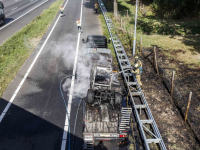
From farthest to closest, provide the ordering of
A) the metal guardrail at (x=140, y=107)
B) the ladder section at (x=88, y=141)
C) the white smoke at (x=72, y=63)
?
the white smoke at (x=72, y=63), the metal guardrail at (x=140, y=107), the ladder section at (x=88, y=141)

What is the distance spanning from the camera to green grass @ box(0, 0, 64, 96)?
48.2ft

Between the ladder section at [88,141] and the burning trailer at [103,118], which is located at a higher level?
the burning trailer at [103,118]

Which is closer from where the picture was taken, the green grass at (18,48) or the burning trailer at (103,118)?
the burning trailer at (103,118)

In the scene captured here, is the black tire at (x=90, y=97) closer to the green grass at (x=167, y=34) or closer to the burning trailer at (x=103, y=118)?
the burning trailer at (x=103, y=118)

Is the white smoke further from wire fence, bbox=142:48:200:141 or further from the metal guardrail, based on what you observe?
wire fence, bbox=142:48:200:141

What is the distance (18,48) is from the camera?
18719 millimetres

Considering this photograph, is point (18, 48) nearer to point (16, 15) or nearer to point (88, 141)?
point (88, 141)

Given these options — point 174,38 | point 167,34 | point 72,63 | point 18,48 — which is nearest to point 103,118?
point 72,63

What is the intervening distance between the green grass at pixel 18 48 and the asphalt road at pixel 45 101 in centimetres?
61

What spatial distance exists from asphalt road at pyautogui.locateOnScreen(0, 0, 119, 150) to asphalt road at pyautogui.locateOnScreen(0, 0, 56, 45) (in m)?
6.87

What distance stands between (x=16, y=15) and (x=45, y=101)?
2512 centimetres

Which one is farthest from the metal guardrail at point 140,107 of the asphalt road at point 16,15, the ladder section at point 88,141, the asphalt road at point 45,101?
the asphalt road at point 16,15

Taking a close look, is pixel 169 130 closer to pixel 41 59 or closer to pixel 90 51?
pixel 90 51

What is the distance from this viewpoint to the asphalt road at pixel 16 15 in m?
24.0
